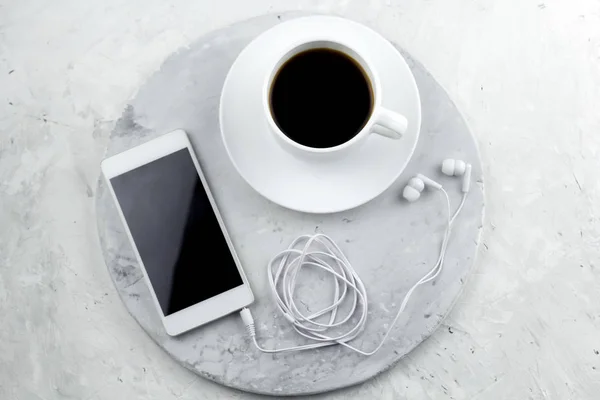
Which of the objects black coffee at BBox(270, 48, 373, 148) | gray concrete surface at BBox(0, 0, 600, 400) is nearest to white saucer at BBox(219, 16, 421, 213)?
black coffee at BBox(270, 48, 373, 148)

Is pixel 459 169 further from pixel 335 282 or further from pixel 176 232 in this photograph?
pixel 176 232

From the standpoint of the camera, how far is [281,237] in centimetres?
69

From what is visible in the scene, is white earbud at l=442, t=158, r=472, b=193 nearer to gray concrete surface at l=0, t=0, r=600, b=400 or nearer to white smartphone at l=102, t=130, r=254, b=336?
gray concrete surface at l=0, t=0, r=600, b=400

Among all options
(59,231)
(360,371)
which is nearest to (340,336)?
(360,371)

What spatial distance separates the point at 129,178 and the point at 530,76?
0.54 meters

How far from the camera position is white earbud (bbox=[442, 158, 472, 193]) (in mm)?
677

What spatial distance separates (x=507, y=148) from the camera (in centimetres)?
77

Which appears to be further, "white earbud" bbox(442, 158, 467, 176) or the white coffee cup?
"white earbud" bbox(442, 158, 467, 176)

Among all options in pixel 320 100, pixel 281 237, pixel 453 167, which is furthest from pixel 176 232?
pixel 453 167

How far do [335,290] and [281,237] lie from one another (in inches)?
3.5

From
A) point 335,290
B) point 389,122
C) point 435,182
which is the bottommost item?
point 335,290

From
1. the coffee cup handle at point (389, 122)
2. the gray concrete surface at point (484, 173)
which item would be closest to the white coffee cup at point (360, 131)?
the coffee cup handle at point (389, 122)

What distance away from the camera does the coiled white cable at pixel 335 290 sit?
67 centimetres

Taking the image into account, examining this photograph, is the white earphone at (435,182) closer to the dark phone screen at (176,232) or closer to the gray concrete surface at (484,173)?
the gray concrete surface at (484,173)
